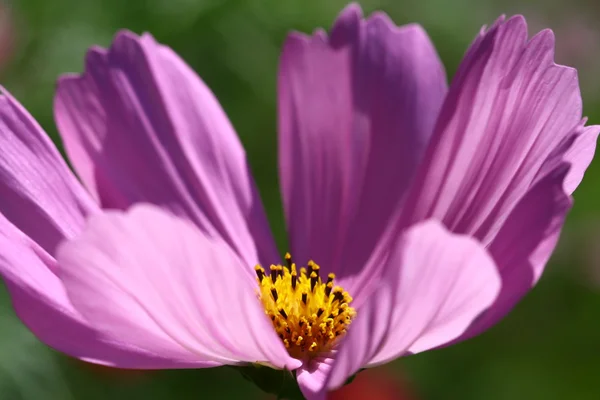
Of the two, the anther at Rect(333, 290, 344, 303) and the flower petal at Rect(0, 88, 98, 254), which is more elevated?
the flower petal at Rect(0, 88, 98, 254)

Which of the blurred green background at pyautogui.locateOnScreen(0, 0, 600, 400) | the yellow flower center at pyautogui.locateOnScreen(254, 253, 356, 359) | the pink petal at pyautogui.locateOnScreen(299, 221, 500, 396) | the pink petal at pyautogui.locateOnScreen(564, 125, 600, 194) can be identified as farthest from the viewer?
the blurred green background at pyautogui.locateOnScreen(0, 0, 600, 400)

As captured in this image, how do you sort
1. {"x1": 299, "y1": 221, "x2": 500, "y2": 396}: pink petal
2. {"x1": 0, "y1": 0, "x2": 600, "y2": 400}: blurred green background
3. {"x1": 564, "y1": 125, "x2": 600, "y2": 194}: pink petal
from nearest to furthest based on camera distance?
{"x1": 299, "y1": 221, "x2": 500, "y2": 396}: pink petal
{"x1": 564, "y1": 125, "x2": 600, "y2": 194}: pink petal
{"x1": 0, "y1": 0, "x2": 600, "y2": 400}: blurred green background

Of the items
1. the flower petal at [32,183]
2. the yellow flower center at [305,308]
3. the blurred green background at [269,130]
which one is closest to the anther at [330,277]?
the yellow flower center at [305,308]

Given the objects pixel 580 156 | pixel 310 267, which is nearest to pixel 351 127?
pixel 310 267

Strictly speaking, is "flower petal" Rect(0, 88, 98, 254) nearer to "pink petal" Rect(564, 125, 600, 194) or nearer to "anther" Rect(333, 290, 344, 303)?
"anther" Rect(333, 290, 344, 303)

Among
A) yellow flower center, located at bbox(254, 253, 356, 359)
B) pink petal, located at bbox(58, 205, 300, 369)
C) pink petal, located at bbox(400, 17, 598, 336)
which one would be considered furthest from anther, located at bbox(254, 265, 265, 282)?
pink petal, located at bbox(58, 205, 300, 369)

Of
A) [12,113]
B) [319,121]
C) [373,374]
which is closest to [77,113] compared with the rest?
[12,113]

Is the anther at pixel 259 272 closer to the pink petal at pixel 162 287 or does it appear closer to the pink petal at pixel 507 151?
the pink petal at pixel 507 151

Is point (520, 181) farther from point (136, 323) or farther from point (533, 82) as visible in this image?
point (136, 323)
